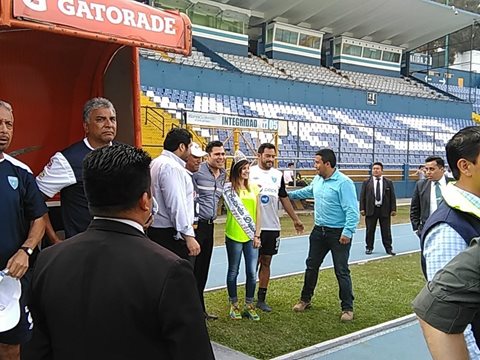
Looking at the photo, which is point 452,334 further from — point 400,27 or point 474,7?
point 474,7

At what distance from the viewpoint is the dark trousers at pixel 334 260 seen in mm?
5977

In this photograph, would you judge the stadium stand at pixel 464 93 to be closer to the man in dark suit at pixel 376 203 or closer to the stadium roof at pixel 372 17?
the stadium roof at pixel 372 17

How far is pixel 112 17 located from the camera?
364cm

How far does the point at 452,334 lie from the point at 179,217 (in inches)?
124

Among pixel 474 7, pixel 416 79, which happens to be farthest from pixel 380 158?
pixel 474 7

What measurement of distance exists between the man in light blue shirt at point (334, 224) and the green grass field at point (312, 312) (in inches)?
10.6

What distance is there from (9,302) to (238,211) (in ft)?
9.94

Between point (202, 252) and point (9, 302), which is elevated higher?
point (9, 302)

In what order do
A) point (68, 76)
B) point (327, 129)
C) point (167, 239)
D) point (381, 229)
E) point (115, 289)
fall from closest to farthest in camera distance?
point (115, 289), point (167, 239), point (68, 76), point (381, 229), point (327, 129)

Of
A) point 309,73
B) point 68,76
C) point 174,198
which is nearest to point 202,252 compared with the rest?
point 174,198

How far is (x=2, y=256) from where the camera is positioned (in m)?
3.13

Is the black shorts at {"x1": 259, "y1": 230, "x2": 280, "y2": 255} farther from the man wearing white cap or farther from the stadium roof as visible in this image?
the stadium roof

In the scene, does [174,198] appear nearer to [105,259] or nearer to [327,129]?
[105,259]

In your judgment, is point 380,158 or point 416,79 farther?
point 416,79
